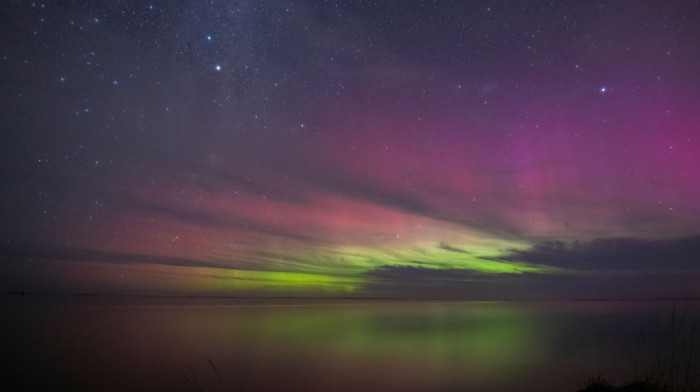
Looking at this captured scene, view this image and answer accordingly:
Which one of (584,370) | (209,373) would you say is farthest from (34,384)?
(584,370)

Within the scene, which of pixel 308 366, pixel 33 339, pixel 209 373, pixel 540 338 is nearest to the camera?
pixel 209 373

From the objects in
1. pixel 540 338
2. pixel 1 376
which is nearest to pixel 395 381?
pixel 1 376

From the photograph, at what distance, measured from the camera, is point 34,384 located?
15047 mm

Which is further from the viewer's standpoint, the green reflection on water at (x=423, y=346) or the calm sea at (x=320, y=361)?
the green reflection on water at (x=423, y=346)

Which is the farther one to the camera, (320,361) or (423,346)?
(423,346)

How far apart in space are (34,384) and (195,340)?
41.3 feet

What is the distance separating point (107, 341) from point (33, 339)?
432 cm

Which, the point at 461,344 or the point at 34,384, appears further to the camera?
the point at 461,344

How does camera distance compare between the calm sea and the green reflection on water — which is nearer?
the calm sea

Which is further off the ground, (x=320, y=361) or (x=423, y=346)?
(x=423, y=346)

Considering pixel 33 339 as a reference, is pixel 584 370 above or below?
above

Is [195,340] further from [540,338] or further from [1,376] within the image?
[540,338]

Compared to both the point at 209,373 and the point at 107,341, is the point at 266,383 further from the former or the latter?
the point at 107,341

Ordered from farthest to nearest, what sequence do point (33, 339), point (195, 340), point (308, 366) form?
point (195, 340) → point (33, 339) → point (308, 366)
